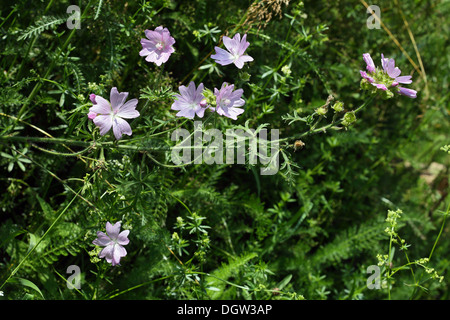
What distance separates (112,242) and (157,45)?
0.81m

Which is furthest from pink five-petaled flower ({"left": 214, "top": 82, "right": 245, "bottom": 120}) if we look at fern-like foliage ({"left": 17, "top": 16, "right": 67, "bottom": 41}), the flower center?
fern-like foliage ({"left": 17, "top": 16, "right": 67, "bottom": 41})


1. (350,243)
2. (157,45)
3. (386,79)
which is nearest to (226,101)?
(157,45)

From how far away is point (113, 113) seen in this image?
1758 millimetres

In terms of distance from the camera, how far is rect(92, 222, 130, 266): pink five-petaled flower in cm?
183

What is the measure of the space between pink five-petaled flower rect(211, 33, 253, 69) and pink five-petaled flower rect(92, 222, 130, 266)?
77 centimetres

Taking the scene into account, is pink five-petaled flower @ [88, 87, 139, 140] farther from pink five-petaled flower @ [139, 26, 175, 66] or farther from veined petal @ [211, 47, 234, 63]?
veined petal @ [211, 47, 234, 63]

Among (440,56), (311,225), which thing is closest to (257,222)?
(311,225)

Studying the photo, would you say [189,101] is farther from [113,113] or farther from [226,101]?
[113,113]

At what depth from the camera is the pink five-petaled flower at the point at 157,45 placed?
1.81m

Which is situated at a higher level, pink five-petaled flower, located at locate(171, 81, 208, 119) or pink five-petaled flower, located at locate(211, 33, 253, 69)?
pink five-petaled flower, located at locate(211, 33, 253, 69)

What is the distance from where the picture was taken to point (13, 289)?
2117 millimetres

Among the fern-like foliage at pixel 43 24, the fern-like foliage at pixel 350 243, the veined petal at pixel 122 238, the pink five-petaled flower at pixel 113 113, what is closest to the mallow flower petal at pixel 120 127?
the pink five-petaled flower at pixel 113 113

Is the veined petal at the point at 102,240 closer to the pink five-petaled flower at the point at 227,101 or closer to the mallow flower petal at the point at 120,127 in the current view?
the mallow flower petal at the point at 120,127

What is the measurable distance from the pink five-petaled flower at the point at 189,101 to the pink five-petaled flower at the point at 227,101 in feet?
0.21
